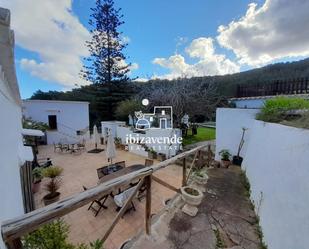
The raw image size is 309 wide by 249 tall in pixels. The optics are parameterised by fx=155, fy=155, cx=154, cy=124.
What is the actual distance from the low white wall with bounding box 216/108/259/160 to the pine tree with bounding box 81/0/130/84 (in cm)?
1480

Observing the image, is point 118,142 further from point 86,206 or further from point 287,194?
point 287,194

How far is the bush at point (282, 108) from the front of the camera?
3882 millimetres

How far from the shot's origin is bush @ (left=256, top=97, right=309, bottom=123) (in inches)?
153

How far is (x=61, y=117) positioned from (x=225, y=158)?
13.6 metres

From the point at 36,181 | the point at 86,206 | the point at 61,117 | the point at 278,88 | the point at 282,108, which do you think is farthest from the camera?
the point at 61,117

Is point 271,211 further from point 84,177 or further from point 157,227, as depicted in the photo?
point 84,177

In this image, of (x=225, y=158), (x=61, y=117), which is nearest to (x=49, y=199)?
(x=225, y=158)

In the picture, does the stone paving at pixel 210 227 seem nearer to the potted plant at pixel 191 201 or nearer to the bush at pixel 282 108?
the potted plant at pixel 191 201

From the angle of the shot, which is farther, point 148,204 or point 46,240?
point 148,204

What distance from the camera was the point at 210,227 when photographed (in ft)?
8.41

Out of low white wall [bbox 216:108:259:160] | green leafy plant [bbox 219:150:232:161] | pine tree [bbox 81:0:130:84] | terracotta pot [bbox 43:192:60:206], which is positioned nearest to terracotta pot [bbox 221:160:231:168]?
green leafy plant [bbox 219:150:232:161]

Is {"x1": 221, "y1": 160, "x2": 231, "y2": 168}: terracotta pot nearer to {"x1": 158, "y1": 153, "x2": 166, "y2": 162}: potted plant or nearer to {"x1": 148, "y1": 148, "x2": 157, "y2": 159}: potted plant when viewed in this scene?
{"x1": 158, "y1": 153, "x2": 166, "y2": 162}: potted plant

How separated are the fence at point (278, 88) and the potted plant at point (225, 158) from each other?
3980 mm

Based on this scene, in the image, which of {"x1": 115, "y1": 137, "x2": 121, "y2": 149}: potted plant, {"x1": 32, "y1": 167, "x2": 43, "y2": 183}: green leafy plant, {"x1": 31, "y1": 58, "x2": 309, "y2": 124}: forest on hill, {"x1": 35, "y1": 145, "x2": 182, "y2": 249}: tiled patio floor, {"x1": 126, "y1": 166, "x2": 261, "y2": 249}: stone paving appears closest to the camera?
{"x1": 126, "y1": 166, "x2": 261, "y2": 249}: stone paving
